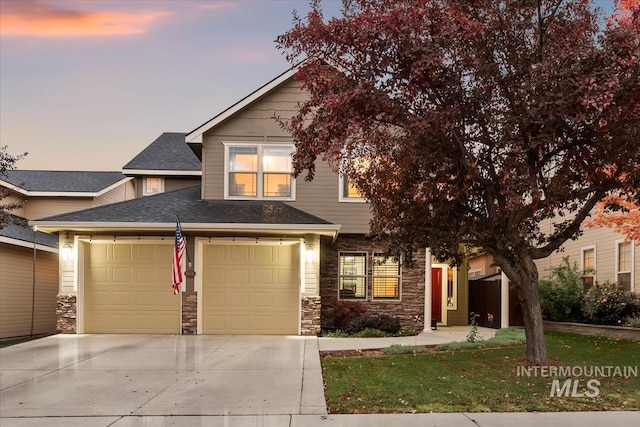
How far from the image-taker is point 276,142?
53.5 feet

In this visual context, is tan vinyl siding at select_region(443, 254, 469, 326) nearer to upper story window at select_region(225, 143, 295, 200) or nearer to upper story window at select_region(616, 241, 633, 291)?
upper story window at select_region(616, 241, 633, 291)

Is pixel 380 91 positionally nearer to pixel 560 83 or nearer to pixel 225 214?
pixel 560 83

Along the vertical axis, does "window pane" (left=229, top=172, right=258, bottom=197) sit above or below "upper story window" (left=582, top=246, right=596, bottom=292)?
above

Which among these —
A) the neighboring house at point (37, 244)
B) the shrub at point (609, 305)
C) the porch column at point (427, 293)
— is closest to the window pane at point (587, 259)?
the shrub at point (609, 305)

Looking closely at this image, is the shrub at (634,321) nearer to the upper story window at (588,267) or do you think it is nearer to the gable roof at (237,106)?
the upper story window at (588,267)

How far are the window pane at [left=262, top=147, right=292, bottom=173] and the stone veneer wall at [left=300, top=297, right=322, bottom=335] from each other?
404 cm

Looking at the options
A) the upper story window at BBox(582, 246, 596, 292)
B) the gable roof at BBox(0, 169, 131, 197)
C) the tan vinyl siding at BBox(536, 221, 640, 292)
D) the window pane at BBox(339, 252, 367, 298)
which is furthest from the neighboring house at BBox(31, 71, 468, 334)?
the gable roof at BBox(0, 169, 131, 197)

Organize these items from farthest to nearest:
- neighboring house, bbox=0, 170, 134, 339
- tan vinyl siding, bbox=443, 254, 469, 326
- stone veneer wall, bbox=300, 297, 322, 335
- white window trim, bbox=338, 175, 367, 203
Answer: tan vinyl siding, bbox=443, 254, 469, 326, neighboring house, bbox=0, 170, 134, 339, white window trim, bbox=338, 175, 367, 203, stone veneer wall, bbox=300, 297, 322, 335

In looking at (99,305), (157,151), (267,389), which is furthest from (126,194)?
(267,389)

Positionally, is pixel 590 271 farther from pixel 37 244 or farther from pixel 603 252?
pixel 37 244

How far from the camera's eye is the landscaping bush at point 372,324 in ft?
49.5

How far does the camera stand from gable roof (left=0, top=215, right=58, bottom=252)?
53.0ft

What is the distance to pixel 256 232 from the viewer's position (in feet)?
47.2

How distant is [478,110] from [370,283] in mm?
8621
